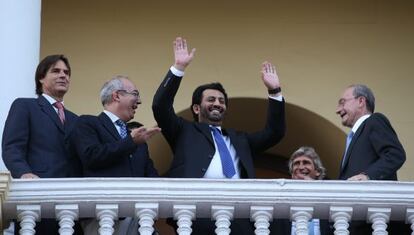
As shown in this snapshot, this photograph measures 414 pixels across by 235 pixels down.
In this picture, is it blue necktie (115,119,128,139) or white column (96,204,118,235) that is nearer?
white column (96,204,118,235)

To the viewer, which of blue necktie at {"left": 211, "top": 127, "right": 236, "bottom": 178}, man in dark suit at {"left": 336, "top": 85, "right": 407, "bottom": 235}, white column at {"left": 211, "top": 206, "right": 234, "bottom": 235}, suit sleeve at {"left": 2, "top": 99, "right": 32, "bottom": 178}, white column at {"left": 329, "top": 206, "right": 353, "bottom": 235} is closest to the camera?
white column at {"left": 211, "top": 206, "right": 234, "bottom": 235}

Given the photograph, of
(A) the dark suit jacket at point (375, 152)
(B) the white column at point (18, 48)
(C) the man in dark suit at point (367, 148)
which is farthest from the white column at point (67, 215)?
(A) the dark suit jacket at point (375, 152)

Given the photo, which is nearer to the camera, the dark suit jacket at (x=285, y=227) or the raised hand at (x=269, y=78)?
the dark suit jacket at (x=285, y=227)

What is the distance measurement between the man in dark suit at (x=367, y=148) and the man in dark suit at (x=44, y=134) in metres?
1.84

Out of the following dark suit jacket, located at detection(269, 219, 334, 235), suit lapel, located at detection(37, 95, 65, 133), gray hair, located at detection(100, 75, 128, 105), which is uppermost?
gray hair, located at detection(100, 75, 128, 105)

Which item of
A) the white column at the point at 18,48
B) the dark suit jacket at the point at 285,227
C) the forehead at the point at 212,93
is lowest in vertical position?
the dark suit jacket at the point at 285,227

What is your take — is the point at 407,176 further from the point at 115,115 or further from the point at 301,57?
the point at 115,115

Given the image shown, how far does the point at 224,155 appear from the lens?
1278 cm

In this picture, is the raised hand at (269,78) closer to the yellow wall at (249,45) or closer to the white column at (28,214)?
the white column at (28,214)

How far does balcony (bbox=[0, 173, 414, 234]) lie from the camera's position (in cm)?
1169

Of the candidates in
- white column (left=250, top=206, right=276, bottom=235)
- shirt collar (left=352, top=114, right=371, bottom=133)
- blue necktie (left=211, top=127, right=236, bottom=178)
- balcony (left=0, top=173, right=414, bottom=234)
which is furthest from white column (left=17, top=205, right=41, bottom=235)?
shirt collar (left=352, top=114, right=371, bottom=133)

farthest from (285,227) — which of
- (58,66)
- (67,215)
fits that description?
(58,66)

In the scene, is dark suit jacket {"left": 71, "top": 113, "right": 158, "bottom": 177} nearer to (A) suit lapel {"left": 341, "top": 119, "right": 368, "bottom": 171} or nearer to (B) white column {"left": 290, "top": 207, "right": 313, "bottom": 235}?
(B) white column {"left": 290, "top": 207, "right": 313, "bottom": 235}

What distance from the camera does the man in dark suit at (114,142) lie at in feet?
Answer: 39.3
